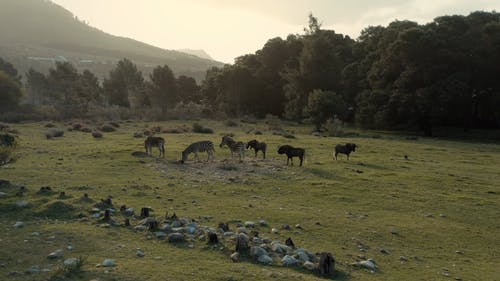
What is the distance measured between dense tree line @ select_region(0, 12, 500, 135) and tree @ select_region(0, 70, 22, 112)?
18cm

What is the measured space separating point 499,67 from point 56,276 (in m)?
65.3

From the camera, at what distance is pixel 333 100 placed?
5769 cm

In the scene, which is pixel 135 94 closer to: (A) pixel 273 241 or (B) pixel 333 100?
(B) pixel 333 100

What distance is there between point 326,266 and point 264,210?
6342mm

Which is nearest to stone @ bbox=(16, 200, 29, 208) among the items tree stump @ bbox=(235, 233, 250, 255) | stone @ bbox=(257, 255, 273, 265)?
tree stump @ bbox=(235, 233, 250, 255)

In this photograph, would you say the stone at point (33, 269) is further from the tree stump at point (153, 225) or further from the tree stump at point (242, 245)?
the tree stump at point (242, 245)

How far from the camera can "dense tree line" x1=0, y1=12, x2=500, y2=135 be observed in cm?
5853

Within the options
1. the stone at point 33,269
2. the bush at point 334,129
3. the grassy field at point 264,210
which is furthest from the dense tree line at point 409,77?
the stone at point 33,269

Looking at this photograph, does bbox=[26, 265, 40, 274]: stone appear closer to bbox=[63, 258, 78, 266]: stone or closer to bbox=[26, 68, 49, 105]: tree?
bbox=[63, 258, 78, 266]: stone

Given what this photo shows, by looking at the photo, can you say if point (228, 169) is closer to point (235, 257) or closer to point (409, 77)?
point (235, 257)

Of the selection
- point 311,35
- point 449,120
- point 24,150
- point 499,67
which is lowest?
point 24,150

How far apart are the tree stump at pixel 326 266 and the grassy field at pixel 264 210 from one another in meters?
0.31

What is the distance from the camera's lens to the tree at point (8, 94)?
7219cm

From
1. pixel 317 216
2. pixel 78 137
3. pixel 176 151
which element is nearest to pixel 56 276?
pixel 317 216
